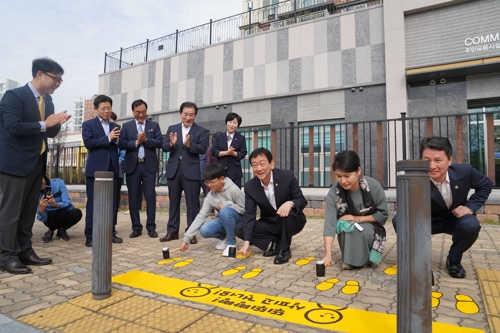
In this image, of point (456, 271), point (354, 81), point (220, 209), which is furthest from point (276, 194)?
point (354, 81)

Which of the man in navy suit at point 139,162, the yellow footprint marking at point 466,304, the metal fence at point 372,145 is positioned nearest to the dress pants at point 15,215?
the man in navy suit at point 139,162

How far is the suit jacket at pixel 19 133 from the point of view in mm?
3312

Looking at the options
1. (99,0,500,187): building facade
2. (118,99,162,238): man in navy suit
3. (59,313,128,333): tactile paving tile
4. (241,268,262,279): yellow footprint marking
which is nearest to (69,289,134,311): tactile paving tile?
(59,313,128,333): tactile paving tile

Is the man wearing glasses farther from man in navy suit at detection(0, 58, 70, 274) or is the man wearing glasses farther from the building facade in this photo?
the building facade

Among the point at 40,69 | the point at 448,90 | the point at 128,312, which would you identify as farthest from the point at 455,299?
the point at 448,90

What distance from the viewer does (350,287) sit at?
274cm

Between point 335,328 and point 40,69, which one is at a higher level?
point 40,69

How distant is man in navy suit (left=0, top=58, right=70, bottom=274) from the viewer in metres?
3.30

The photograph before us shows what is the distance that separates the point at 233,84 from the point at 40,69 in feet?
33.4

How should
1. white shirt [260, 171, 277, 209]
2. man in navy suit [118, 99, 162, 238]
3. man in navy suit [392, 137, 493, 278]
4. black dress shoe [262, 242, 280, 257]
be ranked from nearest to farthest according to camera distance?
man in navy suit [392, 137, 493, 278] → white shirt [260, 171, 277, 209] → black dress shoe [262, 242, 280, 257] → man in navy suit [118, 99, 162, 238]

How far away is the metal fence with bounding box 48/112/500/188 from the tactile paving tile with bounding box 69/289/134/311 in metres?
→ 5.09

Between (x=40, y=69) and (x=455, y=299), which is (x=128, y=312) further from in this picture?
(x=40, y=69)

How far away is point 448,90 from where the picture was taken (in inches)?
385

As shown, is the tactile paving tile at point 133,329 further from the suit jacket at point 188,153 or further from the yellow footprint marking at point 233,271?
the suit jacket at point 188,153
